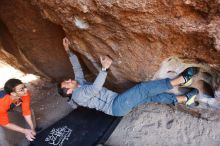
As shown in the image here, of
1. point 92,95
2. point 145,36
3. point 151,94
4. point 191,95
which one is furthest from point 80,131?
point 145,36

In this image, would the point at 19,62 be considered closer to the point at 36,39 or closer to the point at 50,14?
the point at 36,39

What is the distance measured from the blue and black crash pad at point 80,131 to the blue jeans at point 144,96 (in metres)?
0.21

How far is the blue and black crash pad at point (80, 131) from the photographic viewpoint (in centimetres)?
321

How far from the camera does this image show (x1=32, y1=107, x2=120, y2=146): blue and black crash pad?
3.21 meters

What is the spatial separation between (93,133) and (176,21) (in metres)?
1.56

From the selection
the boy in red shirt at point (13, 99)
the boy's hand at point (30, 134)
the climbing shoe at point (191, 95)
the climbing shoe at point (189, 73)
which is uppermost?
the climbing shoe at point (189, 73)

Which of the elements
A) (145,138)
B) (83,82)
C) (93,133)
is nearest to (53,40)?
(83,82)

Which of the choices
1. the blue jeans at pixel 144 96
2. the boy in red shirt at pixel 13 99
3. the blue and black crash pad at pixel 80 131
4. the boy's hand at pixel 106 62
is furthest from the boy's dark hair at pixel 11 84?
the blue jeans at pixel 144 96

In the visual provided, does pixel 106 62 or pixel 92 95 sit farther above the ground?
pixel 106 62

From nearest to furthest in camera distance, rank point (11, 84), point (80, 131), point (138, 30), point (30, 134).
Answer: point (138, 30) < point (11, 84) < point (30, 134) < point (80, 131)

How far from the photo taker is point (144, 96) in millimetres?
3051

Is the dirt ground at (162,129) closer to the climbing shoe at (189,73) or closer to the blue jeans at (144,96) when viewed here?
the blue jeans at (144,96)

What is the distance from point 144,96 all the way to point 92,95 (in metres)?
0.53

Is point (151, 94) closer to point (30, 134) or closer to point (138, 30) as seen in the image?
point (138, 30)
